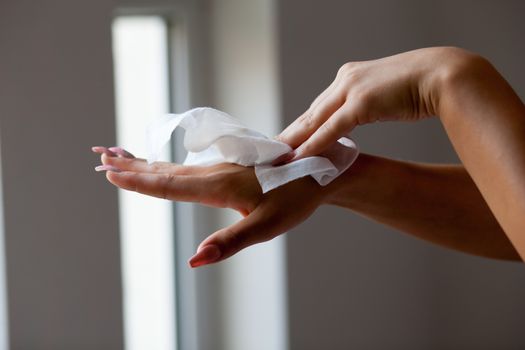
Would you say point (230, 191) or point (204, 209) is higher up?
point (230, 191)

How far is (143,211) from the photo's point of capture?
6.58 ft

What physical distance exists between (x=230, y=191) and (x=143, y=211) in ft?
3.93

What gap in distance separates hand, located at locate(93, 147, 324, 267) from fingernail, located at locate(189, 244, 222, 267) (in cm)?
1

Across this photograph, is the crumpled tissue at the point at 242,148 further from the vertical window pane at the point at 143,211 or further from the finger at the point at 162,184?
the vertical window pane at the point at 143,211

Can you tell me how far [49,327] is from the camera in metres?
1.77

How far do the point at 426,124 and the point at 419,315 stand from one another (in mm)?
541

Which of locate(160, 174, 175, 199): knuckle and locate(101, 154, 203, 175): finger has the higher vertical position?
locate(101, 154, 203, 175): finger

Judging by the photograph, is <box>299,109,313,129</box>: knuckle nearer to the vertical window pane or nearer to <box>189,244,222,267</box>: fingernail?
<box>189,244,222,267</box>: fingernail

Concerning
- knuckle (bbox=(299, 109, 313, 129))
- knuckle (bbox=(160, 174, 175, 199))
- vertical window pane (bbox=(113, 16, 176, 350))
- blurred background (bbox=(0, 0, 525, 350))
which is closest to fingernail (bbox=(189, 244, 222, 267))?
knuckle (bbox=(160, 174, 175, 199))

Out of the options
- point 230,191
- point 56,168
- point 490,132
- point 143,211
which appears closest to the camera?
point 490,132

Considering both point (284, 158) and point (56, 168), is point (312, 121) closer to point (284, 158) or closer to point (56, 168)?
point (284, 158)

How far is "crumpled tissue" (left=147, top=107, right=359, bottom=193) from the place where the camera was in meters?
0.84

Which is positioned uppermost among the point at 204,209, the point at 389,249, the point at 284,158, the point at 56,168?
the point at 284,158

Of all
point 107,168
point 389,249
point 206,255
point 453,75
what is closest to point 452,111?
point 453,75
